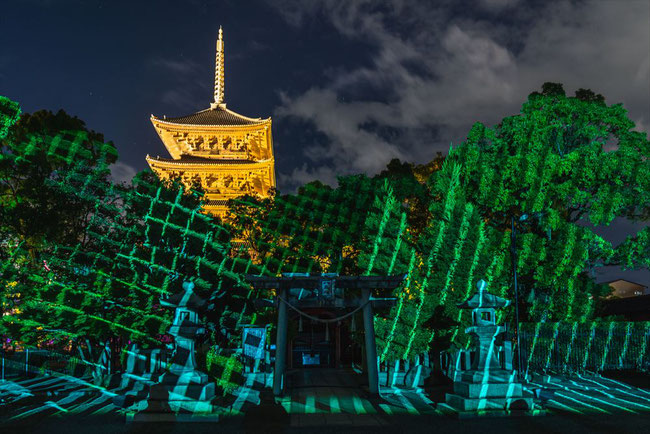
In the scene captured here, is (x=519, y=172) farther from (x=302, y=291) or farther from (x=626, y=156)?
(x=302, y=291)

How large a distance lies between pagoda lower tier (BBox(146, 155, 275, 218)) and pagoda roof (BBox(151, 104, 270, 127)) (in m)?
3.36

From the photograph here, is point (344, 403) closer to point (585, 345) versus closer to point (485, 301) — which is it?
point (485, 301)

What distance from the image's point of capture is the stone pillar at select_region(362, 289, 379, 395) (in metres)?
Result: 13.1

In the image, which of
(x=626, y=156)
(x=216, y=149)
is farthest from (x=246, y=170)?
(x=626, y=156)

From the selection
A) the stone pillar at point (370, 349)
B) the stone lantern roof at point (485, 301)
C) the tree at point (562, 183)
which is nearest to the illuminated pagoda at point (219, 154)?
the tree at point (562, 183)

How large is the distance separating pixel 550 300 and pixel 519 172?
18.1ft

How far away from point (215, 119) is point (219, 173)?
6.19 meters

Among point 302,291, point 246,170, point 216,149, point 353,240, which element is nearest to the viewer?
point 302,291

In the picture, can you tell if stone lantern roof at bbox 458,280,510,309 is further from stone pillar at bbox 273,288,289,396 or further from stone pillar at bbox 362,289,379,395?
stone pillar at bbox 273,288,289,396

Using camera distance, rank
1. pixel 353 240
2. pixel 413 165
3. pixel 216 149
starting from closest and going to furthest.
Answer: pixel 353 240
pixel 413 165
pixel 216 149

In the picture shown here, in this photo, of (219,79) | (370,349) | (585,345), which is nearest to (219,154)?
(219,79)

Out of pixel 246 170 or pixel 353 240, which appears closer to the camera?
pixel 353 240

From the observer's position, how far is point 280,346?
13469 millimetres

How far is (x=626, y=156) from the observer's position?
18.8 meters
